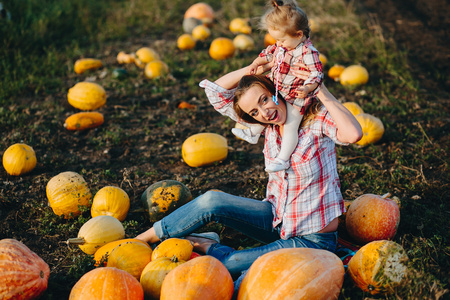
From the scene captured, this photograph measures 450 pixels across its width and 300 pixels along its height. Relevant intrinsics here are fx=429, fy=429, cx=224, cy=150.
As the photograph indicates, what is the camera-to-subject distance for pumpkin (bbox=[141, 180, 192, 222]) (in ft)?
13.3

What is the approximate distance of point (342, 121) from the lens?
290 centimetres

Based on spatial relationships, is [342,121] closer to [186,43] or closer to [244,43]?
[244,43]

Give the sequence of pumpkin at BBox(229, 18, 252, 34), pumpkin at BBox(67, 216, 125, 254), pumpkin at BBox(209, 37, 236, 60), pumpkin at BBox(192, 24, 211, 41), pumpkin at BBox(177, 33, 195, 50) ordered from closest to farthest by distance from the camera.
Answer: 1. pumpkin at BBox(67, 216, 125, 254)
2. pumpkin at BBox(209, 37, 236, 60)
3. pumpkin at BBox(177, 33, 195, 50)
4. pumpkin at BBox(192, 24, 211, 41)
5. pumpkin at BBox(229, 18, 252, 34)

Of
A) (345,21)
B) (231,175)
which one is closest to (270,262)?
(231,175)

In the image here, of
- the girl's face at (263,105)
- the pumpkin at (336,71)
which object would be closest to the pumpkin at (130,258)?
the girl's face at (263,105)

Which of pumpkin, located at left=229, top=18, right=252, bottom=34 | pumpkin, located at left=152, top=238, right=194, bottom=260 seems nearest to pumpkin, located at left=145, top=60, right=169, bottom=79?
pumpkin, located at left=229, top=18, right=252, bottom=34

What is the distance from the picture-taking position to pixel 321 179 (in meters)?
3.25

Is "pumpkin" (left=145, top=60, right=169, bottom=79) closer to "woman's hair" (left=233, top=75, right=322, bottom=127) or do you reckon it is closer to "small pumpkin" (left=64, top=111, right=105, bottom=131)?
"small pumpkin" (left=64, top=111, right=105, bottom=131)

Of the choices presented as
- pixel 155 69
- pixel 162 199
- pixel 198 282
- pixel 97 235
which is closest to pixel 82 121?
pixel 155 69

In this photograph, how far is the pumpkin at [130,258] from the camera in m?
3.12

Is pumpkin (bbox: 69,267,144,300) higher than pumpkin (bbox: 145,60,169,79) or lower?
higher

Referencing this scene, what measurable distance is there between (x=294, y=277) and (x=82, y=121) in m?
4.09

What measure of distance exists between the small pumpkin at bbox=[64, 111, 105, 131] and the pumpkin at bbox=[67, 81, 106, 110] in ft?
1.37

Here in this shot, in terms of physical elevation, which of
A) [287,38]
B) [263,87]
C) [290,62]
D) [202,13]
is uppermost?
[287,38]
